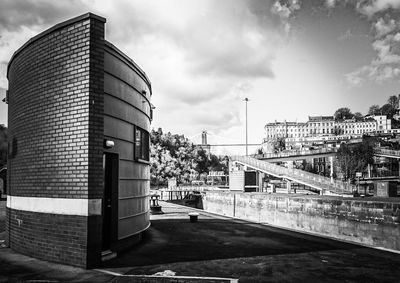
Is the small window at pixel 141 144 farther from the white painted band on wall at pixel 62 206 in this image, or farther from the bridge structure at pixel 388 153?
the bridge structure at pixel 388 153

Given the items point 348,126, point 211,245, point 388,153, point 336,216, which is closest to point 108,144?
point 211,245

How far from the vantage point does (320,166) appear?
12600 centimetres

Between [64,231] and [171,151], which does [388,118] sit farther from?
[64,231]

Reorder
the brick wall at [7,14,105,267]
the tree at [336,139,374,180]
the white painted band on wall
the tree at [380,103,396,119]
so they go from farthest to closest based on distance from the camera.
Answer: the tree at [380,103,396,119]
the tree at [336,139,374,180]
the brick wall at [7,14,105,267]
the white painted band on wall

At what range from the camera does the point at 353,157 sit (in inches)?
3145

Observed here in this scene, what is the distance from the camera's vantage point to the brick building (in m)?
7.16

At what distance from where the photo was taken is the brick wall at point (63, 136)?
23.4 feet

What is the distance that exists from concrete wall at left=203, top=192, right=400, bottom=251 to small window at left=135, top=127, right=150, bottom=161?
9.98 meters

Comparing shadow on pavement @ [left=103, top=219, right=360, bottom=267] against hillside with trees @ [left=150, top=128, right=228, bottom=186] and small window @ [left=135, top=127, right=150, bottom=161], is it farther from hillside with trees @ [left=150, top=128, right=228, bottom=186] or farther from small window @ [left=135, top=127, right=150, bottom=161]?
hillside with trees @ [left=150, top=128, right=228, bottom=186]

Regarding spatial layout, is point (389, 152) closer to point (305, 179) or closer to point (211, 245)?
point (305, 179)

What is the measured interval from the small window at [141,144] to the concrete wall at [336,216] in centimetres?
998

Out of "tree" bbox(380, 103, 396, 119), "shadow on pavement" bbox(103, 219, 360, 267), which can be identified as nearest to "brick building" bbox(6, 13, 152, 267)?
"shadow on pavement" bbox(103, 219, 360, 267)

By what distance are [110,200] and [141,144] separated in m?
2.59

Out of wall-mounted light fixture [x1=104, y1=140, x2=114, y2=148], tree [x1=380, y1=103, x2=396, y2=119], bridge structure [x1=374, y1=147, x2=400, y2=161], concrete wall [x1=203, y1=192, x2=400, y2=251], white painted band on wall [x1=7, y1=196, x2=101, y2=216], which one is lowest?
concrete wall [x1=203, y1=192, x2=400, y2=251]
